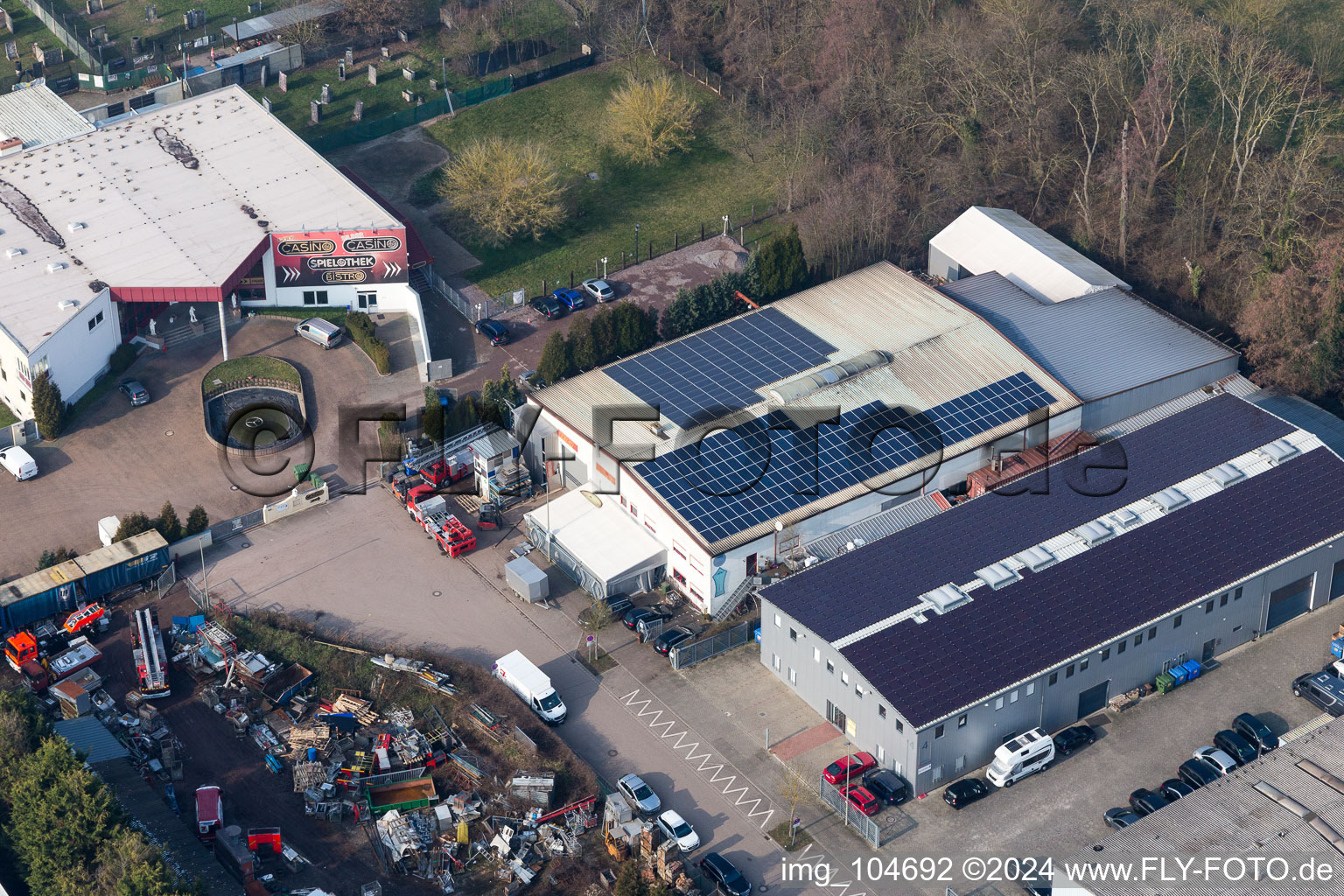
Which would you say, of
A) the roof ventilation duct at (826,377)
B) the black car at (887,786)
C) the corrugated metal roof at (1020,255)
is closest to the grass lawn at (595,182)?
the corrugated metal roof at (1020,255)

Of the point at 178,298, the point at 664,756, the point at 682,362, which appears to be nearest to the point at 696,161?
the point at 682,362

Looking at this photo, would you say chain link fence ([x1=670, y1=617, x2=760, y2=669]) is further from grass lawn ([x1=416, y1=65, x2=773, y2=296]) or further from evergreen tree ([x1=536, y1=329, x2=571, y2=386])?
grass lawn ([x1=416, y1=65, x2=773, y2=296])

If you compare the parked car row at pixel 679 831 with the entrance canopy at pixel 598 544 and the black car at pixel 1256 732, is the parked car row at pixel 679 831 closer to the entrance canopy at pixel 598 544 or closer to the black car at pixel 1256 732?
the entrance canopy at pixel 598 544

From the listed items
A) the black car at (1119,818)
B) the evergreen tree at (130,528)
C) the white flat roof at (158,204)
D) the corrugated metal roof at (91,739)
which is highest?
the white flat roof at (158,204)

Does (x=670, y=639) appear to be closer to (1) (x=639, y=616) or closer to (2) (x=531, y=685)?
(1) (x=639, y=616)

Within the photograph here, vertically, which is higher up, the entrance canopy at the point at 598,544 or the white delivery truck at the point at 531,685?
the entrance canopy at the point at 598,544

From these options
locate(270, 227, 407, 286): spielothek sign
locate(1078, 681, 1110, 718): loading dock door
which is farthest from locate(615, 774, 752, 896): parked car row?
locate(270, 227, 407, 286): spielothek sign
